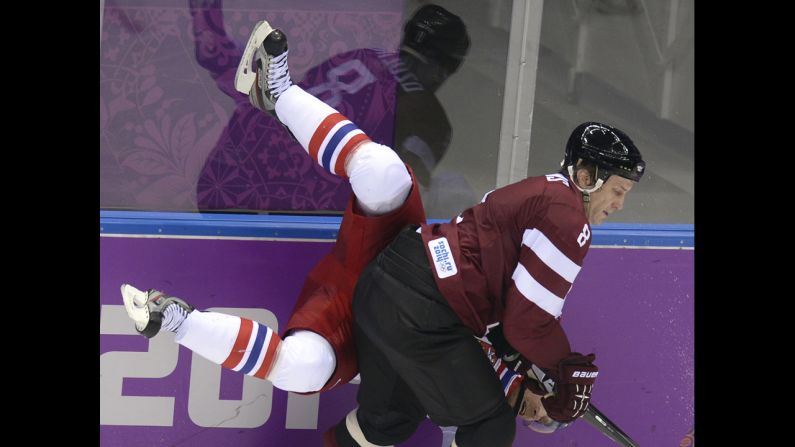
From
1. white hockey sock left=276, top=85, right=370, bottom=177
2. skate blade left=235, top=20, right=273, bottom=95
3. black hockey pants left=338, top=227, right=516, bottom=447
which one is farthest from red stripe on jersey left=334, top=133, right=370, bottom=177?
skate blade left=235, top=20, right=273, bottom=95

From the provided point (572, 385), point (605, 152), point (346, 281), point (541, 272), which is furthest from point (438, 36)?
point (572, 385)

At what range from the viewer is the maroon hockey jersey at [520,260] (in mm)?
2518

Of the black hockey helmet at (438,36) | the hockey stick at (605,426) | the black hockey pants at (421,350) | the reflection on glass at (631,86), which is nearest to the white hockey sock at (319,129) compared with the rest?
the black hockey pants at (421,350)

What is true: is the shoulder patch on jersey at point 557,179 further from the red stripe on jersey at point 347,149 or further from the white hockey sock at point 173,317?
the white hockey sock at point 173,317

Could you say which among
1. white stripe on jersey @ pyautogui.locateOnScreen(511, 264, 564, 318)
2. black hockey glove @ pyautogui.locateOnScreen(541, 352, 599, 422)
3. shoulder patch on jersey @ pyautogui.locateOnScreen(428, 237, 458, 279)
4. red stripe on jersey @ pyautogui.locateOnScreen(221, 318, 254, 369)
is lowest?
black hockey glove @ pyautogui.locateOnScreen(541, 352, 599, 422)

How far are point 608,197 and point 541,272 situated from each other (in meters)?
0.33

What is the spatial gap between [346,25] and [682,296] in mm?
1364

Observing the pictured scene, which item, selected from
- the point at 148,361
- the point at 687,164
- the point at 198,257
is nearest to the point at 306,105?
the point at 198,257

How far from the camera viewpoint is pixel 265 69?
277 cm

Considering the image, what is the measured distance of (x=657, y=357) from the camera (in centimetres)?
325

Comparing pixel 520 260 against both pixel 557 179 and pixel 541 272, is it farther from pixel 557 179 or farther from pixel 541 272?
pixel 557 179

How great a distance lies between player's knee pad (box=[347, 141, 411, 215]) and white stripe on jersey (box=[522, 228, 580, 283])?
386 mm

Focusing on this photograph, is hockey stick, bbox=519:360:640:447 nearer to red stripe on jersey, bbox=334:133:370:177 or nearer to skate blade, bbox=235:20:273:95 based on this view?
red stripe on jersey, bbox=334:133:370:177

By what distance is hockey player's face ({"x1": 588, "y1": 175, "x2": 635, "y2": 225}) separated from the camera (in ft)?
8.77
